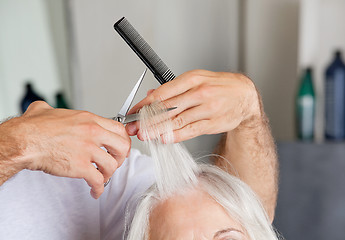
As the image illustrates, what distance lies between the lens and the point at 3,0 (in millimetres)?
2256

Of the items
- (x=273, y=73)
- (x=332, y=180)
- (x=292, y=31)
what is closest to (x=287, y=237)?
(x=332, y=180)

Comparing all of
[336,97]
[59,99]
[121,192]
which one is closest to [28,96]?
[59,99]

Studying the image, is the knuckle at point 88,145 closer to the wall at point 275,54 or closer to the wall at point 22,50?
the wall at point 22,50

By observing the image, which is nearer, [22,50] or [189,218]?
[189,218]

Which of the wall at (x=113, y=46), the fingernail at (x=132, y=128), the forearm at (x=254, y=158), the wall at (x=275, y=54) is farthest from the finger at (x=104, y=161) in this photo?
the wall at (x=275, y=54)

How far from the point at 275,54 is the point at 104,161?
248 cm

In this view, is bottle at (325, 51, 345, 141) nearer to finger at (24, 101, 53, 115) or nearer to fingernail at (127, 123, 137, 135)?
fingernail at (127, 123, 137, 135)

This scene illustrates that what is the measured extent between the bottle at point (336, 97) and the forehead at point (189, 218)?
5.38 ft

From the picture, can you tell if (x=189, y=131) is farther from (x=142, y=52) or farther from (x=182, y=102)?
(x=142, y=52)

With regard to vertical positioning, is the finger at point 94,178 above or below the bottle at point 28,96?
above

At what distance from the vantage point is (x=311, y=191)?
240 cm

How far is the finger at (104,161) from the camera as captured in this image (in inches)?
33.3

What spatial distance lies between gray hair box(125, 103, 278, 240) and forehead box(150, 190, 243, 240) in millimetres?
16

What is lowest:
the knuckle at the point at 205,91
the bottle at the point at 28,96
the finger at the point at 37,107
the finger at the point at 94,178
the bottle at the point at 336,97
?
the bottle at the point at 336,97
